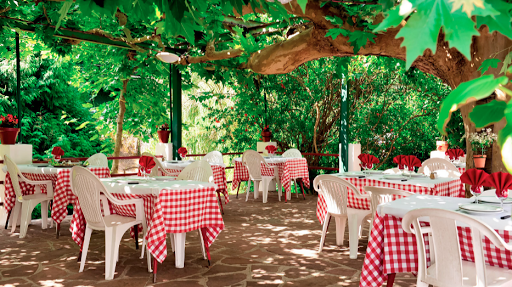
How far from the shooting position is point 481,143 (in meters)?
4.22

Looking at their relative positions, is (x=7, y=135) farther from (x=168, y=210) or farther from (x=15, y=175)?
(x=168, y=210)

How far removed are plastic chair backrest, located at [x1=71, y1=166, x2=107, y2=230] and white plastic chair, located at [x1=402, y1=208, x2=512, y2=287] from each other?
7.94 ft

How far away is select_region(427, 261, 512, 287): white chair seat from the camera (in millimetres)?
2100

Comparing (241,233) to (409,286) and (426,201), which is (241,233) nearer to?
(409,286)

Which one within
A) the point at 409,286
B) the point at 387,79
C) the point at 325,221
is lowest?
the point at 409,286

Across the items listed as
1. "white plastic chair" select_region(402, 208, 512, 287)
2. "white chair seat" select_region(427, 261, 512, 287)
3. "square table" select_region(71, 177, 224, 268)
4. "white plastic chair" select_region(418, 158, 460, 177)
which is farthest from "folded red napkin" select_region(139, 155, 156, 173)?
"white plastic chair" select_region(418, 158, 460, 177)

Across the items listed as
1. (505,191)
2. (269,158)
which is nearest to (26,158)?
(269,158)

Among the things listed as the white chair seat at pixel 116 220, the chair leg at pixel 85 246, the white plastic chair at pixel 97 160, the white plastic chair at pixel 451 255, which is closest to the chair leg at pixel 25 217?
the white plastic chair at pixel 97 160

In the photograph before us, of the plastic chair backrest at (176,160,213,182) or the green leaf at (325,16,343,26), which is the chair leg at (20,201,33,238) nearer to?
the plastic chair backrest at (176,160,213,182)

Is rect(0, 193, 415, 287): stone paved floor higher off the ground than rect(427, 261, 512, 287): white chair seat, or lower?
lower

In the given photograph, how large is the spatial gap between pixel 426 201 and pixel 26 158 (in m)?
5.38

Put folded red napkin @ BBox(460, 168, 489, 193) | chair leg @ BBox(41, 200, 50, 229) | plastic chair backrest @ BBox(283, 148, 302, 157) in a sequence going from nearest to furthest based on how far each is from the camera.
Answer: folded red napkin @ BBox(460, 168, 489, 193) < chair leg @ BBox(41, 200, 50, 229) < plastic chair backrest @ BBox(283, 148, 302, 157)

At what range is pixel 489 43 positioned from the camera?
4148 mm

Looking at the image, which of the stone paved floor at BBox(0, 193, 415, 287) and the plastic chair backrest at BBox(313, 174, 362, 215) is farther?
the plastic chair backrest at BBox(313, 174, 362, 215)
